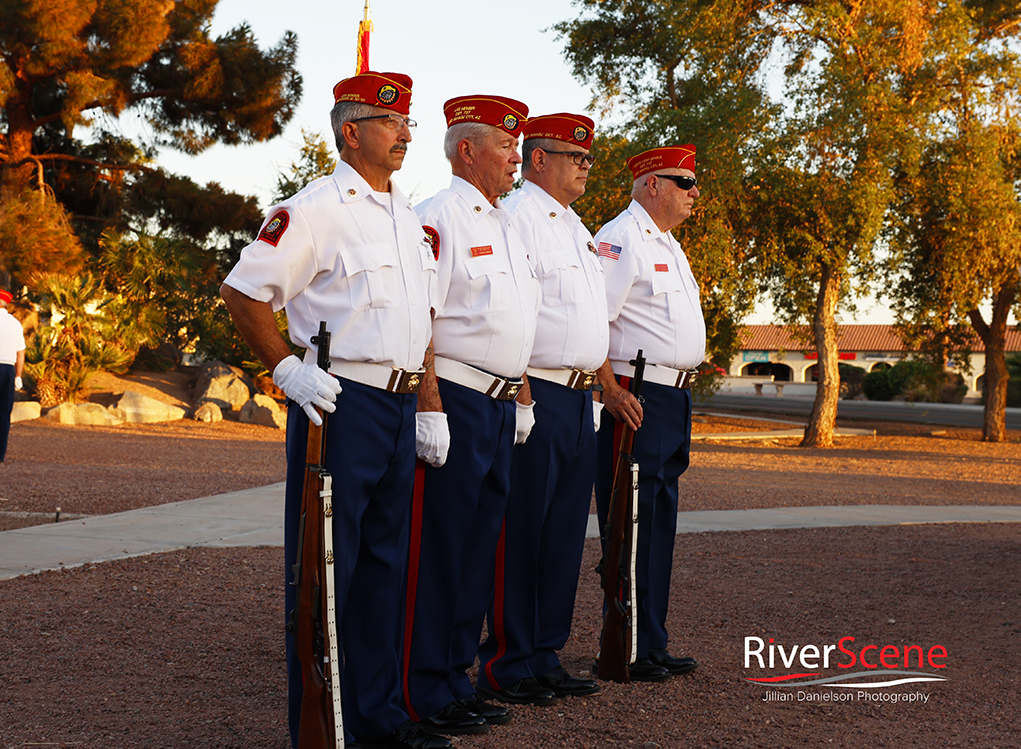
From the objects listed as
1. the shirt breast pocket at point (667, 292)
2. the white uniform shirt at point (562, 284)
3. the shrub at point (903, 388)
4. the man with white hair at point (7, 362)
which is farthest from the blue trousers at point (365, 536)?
the shrub at point (903, 388)

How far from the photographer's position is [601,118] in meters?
22.2

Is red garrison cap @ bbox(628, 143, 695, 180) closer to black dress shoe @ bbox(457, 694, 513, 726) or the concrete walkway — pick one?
black dress shoe @ bbox(457, 694, 513, 726)

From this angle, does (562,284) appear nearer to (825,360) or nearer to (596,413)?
(596,413)

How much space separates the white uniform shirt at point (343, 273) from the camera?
3406mm

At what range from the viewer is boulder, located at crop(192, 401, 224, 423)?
20281 millimetres

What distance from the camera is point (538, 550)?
170 inches

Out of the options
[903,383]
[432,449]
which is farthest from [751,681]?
[903,383]

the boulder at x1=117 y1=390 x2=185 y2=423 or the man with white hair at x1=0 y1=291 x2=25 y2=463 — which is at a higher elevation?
the man with white hair at x1=0 y1=291 x2=25 y2=463

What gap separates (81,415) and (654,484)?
16141mm

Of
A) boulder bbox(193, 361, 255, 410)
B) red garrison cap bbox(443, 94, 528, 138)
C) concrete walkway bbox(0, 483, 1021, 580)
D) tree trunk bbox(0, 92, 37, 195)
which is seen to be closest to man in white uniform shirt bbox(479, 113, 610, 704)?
red garrison cap bbox(443, 94, 528, 138)

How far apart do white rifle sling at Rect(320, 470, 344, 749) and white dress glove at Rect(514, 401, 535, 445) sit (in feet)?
3.49

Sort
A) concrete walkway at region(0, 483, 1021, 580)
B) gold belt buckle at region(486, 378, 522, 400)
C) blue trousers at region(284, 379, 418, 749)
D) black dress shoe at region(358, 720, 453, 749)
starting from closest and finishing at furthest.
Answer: blue trousers at region(284, 379, 418, 749) → black dress shoe at region(358, 720, 453, 749) → gold belt buckle at region(486, 378, 522, 400) → concrete walkway at region(0, 483, 1021, 580)

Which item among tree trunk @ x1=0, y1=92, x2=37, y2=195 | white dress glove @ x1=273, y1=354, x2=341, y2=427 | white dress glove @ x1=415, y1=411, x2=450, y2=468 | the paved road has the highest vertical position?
tree trunk @ x1=0, y1=92, x2=37, y2=195

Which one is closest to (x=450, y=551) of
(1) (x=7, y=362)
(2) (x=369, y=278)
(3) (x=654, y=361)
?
(2) (x=369, y=278)
